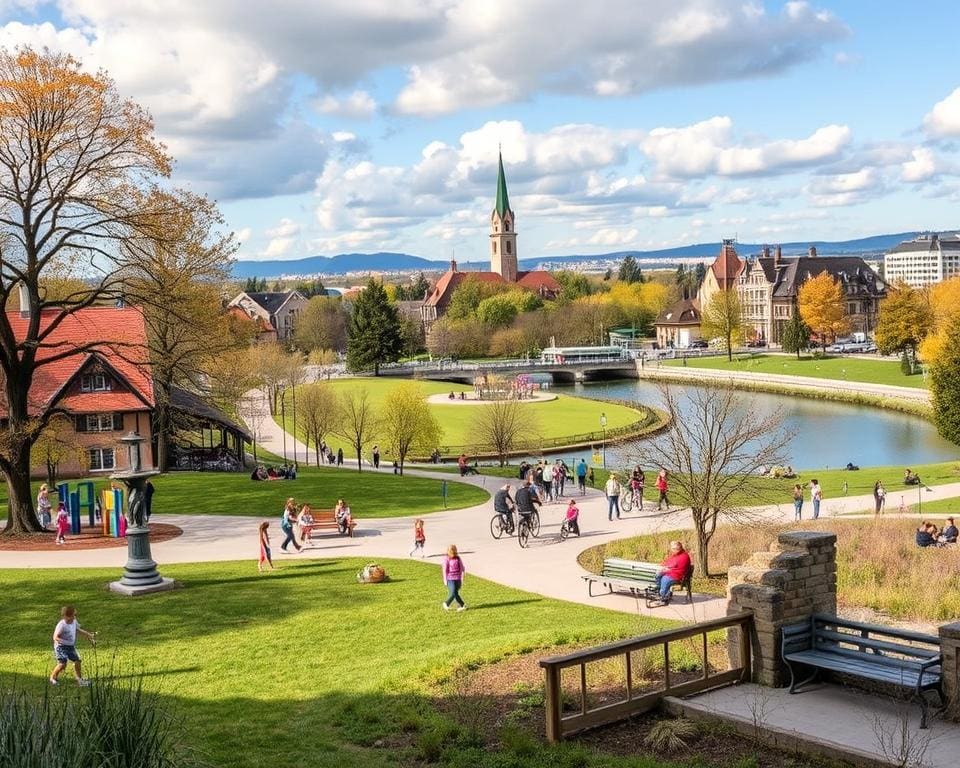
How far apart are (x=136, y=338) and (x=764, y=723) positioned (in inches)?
1508

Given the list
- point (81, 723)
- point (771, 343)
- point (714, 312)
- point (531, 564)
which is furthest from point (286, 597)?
point (771, 343)

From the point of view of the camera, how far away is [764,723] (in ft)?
33.0

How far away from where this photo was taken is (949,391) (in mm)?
51062

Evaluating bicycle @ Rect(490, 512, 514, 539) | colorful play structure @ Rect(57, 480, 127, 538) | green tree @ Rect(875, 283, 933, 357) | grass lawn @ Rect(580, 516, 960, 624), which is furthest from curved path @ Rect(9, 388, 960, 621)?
green tree @ Rect(875, 283, 933, 357)

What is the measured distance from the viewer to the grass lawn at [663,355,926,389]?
292 feet

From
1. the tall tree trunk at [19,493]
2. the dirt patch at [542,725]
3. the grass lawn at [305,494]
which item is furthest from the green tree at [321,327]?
the dirt patch at [542,725]

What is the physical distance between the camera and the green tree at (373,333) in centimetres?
11544

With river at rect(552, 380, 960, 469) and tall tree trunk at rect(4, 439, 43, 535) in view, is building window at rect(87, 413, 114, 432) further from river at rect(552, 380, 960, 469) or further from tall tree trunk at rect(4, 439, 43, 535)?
river at rect(552, 380, 960, 469)

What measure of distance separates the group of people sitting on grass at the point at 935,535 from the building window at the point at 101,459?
109 ft

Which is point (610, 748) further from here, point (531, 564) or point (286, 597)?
point (531, 564)

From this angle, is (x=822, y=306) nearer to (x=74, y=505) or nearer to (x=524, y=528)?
(x=524, y=528)

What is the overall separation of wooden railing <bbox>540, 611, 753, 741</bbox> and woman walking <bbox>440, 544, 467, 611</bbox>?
6.54 meters

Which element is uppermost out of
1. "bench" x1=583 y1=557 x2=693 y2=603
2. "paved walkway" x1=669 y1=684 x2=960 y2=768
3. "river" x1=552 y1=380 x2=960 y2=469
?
"paved walkway" x1=669 y1=684 x2=960 y2=768

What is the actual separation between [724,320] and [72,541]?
329 feet
